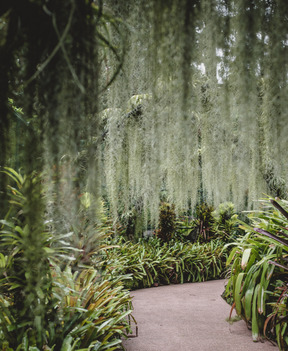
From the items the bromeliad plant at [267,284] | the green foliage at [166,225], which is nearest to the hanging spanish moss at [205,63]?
the bromeliad plant at [267,284]

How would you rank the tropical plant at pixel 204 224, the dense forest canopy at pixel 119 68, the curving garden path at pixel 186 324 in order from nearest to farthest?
the dense forest canopy at pixel 119 68
the curving garden path at pixel 186 324
the tropical plant at pixel 204 224

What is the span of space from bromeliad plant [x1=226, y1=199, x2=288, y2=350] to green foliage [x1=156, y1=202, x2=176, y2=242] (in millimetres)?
2646

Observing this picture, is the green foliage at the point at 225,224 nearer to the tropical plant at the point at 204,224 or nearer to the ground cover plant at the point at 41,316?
the tropical plant at the point at 204,224

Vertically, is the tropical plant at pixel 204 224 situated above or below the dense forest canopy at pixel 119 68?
below

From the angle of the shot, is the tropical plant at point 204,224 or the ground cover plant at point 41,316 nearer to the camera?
the ground cover plant at point 41,316

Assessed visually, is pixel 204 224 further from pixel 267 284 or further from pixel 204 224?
pixel 267 284

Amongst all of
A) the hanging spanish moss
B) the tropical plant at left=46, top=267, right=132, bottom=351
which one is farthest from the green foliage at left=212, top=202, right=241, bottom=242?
the hanging spanish moss

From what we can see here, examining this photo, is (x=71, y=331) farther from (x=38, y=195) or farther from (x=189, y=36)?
(x=189, y=36)

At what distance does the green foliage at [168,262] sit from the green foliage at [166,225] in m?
0.12

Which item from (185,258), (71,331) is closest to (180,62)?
(71,331)

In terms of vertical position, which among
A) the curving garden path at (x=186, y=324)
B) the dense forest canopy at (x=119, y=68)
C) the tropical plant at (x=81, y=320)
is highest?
the dense forest canopy at (x=119, y=68)

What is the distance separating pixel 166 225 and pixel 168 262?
893 mm

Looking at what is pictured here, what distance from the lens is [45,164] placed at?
1.73 feet

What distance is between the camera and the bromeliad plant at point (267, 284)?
187cm
